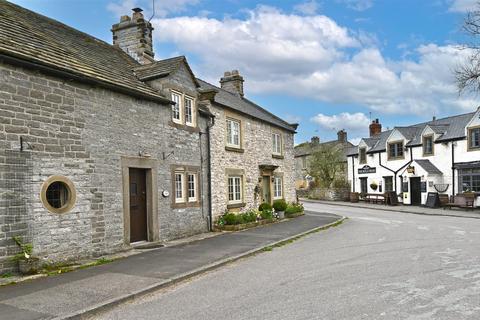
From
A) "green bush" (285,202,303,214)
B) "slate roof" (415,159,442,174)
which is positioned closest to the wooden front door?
"green bush" (285,202,303,214)

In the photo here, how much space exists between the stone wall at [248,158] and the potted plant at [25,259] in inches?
344

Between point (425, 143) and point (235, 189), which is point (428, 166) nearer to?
point (425, 143)

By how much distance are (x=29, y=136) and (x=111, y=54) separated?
687 centimetres

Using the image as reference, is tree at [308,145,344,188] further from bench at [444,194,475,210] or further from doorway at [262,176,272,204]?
doorway at [262,176,272,204]

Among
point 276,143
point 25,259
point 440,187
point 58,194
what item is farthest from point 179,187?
point 440,187

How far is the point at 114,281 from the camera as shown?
8.36 m

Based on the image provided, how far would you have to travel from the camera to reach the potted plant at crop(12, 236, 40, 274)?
8.92 metres

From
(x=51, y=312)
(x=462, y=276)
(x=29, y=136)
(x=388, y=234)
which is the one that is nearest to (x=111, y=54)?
(x=29, y=136)

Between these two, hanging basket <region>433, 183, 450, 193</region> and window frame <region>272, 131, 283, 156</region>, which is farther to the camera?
hanging basket <region>433, 183, 450, 193</region>

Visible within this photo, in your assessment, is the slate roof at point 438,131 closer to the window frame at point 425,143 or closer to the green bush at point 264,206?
the window frame at point 425,143

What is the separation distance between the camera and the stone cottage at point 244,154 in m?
17.8

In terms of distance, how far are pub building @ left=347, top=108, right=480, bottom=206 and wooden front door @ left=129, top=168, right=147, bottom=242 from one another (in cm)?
2388

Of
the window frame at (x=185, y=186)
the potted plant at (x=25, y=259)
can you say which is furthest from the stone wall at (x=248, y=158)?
A: the potted plant at (x=25, y=259)

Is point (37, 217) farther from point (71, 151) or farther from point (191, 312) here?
point (191, 312)
